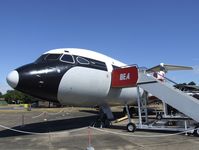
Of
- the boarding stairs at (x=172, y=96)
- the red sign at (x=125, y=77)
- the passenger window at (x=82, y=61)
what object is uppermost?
the passenger window at (x=82, y=61)

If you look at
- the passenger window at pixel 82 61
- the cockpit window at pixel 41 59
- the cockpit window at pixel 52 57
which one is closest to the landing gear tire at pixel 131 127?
the passenger window at pixel 82 61

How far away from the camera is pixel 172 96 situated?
A: 1389 centimetres

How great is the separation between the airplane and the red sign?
107 mm

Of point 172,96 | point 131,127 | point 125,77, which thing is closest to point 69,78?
point 125,77

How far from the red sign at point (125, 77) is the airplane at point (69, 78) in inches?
4.2

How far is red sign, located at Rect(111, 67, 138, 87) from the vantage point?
50.0ft

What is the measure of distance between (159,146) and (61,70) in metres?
5.50

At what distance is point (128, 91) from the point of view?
58.9 ft

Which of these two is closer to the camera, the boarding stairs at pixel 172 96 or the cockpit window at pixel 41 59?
the boarding stairs at pixel 172 96

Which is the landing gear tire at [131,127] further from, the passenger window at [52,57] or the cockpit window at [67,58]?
the passenger window at [52,57]

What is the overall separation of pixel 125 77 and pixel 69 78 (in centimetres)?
319

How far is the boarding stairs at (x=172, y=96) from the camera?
1327cm

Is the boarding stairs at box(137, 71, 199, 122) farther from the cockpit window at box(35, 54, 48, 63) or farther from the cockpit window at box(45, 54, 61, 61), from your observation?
the cockpit window at box(35, 54, 48, 63)

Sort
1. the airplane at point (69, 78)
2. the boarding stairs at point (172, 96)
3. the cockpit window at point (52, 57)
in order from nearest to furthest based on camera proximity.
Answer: the airplane at point (69, 78) < the boarding stairs at point (172, 96) < the cockpit window at point (52, 57)
